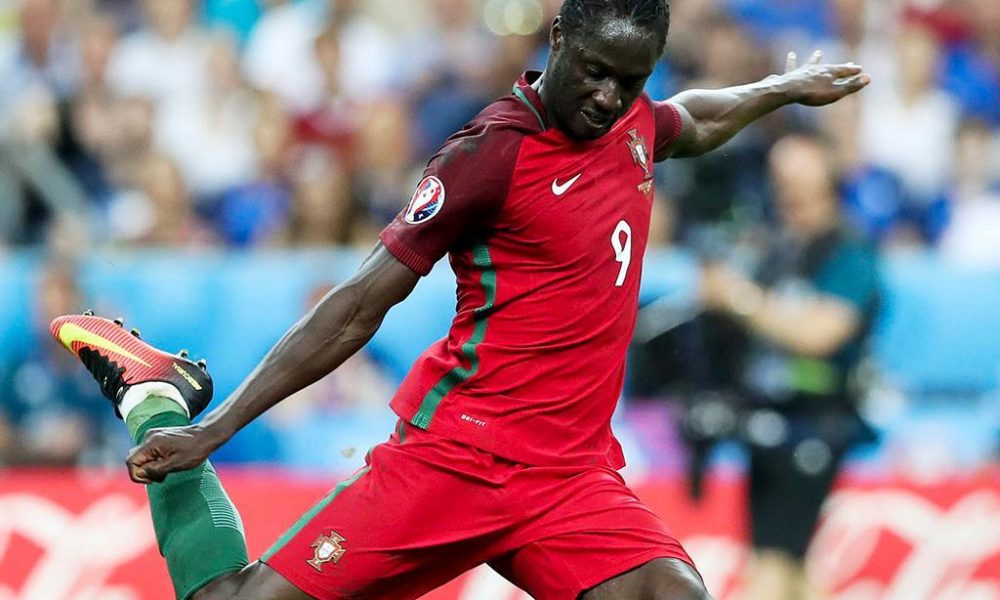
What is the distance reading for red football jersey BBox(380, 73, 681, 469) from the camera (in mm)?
4465

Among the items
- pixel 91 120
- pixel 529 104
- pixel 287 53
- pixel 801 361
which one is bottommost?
pixel 801 361

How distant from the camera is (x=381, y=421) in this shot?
8898 mm

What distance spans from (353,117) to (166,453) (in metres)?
6.34

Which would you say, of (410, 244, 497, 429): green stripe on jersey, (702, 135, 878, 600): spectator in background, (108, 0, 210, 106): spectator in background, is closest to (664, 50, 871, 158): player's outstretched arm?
(410, 244, 497, 429): green stripe on jersey

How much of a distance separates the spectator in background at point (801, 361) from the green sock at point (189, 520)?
3.63 meters

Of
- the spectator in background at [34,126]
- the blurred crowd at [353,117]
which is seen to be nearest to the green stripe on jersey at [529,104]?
the blurred crowd at [353,117]

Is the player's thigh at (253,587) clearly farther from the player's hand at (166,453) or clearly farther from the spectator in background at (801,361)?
the spectator in background at (801,361)

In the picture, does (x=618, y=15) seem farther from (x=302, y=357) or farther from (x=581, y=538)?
(x=581, y=538)

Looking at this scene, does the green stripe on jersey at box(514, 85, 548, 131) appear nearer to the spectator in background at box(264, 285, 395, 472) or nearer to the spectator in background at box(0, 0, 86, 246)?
the spectator in background at box(264, 285, 395, 472)

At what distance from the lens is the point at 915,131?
1056cm

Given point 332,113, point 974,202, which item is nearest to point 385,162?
point 332,113

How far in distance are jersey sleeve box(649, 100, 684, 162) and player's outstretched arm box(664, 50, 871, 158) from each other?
0.07 metres

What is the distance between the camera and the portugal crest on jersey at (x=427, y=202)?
443 cm

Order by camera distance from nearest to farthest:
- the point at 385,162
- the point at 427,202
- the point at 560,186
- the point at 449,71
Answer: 1. the point at 427,202
2. the point at 560,186
3. the point at 385,162
4. the point at 449,71
